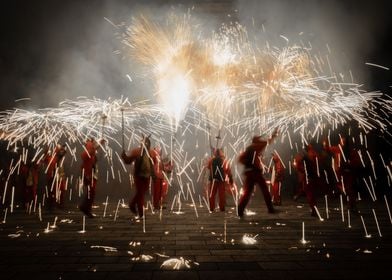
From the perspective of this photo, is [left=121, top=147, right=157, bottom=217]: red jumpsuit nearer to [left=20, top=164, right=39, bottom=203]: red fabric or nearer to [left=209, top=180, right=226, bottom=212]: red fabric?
[left=209, top=180, right=226, bottom=212]: red fabric

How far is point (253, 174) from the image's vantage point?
718 centimetres

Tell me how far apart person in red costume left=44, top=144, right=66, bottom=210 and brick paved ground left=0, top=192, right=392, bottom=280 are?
5.74 ft

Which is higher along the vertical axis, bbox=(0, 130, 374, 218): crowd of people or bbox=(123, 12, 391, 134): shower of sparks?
bbox=(123, 12, 391, 134): shower of sparks

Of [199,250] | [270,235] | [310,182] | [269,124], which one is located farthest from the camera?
[269,124]

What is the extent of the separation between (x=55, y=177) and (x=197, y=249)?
559 cm

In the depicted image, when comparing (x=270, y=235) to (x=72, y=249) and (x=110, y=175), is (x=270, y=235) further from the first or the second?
(x=110, y=175)

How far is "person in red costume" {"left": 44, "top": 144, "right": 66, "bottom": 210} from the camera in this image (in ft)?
28.9

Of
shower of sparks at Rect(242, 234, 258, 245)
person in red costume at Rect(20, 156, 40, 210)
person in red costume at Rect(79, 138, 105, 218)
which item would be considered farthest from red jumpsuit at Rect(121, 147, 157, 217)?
person in red costume at Rect(20, 156, 40, 210)

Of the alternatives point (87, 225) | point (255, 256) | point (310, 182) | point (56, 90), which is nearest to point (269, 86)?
point (310, 182)

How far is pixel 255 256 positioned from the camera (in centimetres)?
418

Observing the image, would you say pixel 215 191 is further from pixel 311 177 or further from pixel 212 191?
pixel 311 177

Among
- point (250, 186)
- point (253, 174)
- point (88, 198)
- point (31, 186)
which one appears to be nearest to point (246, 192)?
point (250, 186)

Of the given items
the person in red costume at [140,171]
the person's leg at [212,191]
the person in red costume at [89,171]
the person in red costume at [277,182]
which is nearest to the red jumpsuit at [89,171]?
the person in red costume at [89,171]

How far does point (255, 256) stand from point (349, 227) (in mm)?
2614
